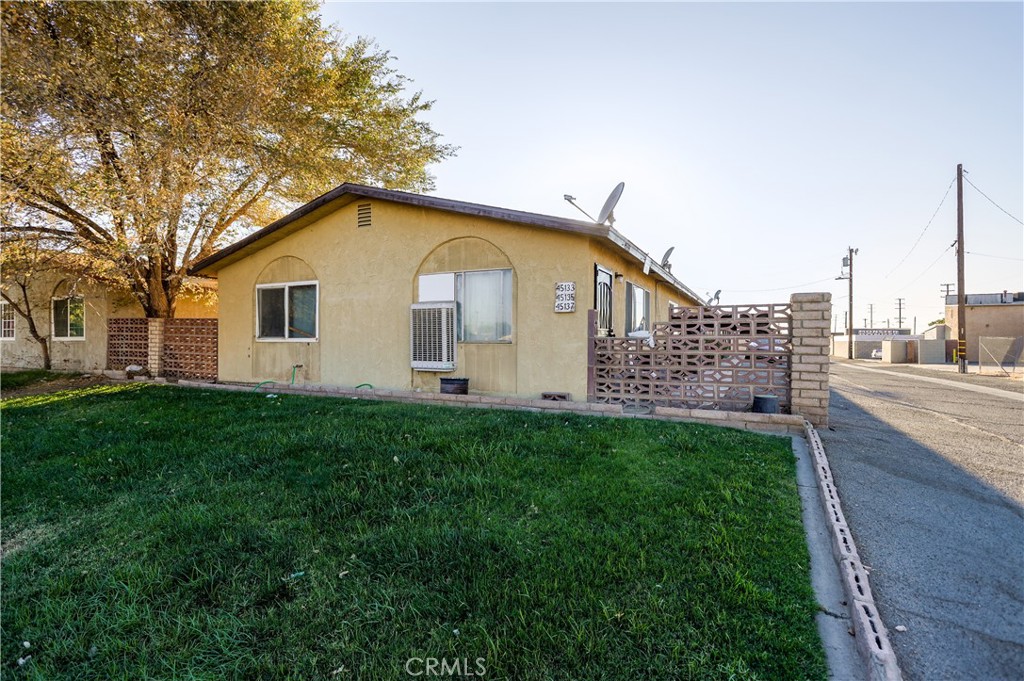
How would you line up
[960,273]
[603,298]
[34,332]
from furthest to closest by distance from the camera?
[960,273], [34,332], [603,298]

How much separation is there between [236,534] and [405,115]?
553 inches

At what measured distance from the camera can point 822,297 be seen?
19.1 feet

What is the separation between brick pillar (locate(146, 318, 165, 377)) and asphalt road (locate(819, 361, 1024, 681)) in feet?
46.0

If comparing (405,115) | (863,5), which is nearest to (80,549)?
(863,5)

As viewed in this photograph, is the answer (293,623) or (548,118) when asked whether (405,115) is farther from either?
(293,623)

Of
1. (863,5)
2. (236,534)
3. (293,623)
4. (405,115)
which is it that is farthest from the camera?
(405,115)

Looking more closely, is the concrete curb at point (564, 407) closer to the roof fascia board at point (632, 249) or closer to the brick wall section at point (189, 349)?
the brick wall section at point (189, 349)

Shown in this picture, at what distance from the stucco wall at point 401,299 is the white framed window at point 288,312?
0.62ft

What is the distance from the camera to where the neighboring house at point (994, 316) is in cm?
3192

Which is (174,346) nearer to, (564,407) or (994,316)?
(564,407)

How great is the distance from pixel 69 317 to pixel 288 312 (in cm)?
998

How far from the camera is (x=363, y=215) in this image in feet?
29.5

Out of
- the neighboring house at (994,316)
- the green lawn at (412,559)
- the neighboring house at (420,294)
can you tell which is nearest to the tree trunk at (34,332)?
the neighboring house at (420,294)

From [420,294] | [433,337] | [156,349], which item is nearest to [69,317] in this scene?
[156,349]
